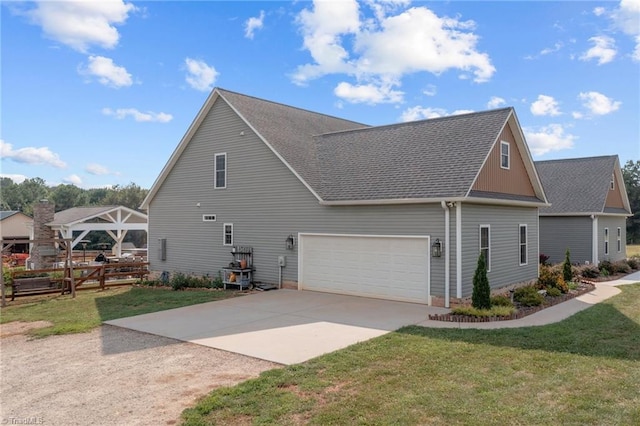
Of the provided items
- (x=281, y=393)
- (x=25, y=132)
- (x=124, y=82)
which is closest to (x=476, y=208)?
(x=281, y=393)

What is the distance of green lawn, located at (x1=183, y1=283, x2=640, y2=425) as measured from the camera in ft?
16.1

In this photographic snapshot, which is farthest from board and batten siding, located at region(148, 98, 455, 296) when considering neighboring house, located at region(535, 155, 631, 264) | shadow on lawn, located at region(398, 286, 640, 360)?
neighboring house, located at region(535, 155, 631, 264)

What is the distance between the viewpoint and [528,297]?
462 inches

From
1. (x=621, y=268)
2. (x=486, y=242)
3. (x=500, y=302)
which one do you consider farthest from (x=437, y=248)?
(x=621, y=268)

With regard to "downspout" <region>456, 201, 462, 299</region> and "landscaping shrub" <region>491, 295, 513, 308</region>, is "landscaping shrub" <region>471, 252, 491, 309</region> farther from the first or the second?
"downspout" <region>456, 201, 462, 299</region>

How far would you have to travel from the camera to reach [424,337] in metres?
8.34

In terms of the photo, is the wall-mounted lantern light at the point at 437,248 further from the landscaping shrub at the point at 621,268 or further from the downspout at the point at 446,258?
the landscaping shrub at the point at 621,268

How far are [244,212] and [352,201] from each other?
5114 millimetres

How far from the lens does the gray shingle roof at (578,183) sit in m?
21.4

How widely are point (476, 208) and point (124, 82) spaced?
15894 millimetres

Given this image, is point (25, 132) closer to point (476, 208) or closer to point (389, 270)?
point (389, 270)

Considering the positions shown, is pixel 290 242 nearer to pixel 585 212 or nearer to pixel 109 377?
pixel 109 377

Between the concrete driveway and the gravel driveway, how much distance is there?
0.56 metres

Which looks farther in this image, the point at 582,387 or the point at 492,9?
the point at 492,9
